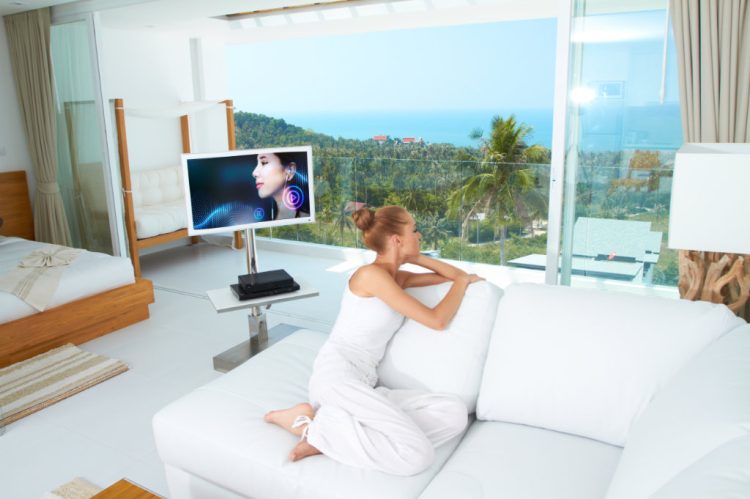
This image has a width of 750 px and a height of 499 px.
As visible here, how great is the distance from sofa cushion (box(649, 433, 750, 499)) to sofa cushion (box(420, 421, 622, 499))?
0.50m

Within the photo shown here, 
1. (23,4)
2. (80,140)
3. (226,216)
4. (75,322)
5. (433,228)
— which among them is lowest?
(75,322)

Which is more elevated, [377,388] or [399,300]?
[399,300]

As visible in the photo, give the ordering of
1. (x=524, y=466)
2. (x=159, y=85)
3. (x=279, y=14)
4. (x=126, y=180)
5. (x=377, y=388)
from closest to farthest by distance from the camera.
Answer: (x=524, y=466) < (x=377, y=388) < (x=126, y=180) < (x=279, y=14) < (x=159, y=85)

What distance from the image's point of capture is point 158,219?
5840 mm

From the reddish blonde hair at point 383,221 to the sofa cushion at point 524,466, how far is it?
2.71 feet

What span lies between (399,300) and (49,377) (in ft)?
7.85

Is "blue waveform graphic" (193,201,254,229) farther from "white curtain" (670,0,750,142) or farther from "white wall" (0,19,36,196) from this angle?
"white wall" (0,19,36,196)

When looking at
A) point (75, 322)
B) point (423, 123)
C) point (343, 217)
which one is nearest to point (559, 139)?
point (75, 322)

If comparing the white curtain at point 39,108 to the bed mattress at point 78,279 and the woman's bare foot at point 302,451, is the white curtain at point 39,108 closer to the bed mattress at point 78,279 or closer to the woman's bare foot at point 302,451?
the bed mattress at point 78,279

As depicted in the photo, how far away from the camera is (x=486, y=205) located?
21.6ft

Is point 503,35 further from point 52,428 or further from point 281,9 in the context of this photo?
point 52,428

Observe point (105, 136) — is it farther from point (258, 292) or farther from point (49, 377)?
point (258, 292)

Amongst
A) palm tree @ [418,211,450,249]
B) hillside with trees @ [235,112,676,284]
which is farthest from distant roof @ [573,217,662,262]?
palm tree @ [418,211,450,249]

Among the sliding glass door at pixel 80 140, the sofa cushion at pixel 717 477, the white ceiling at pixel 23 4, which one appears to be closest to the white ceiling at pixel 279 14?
the white ceiling at pixel 23 4
